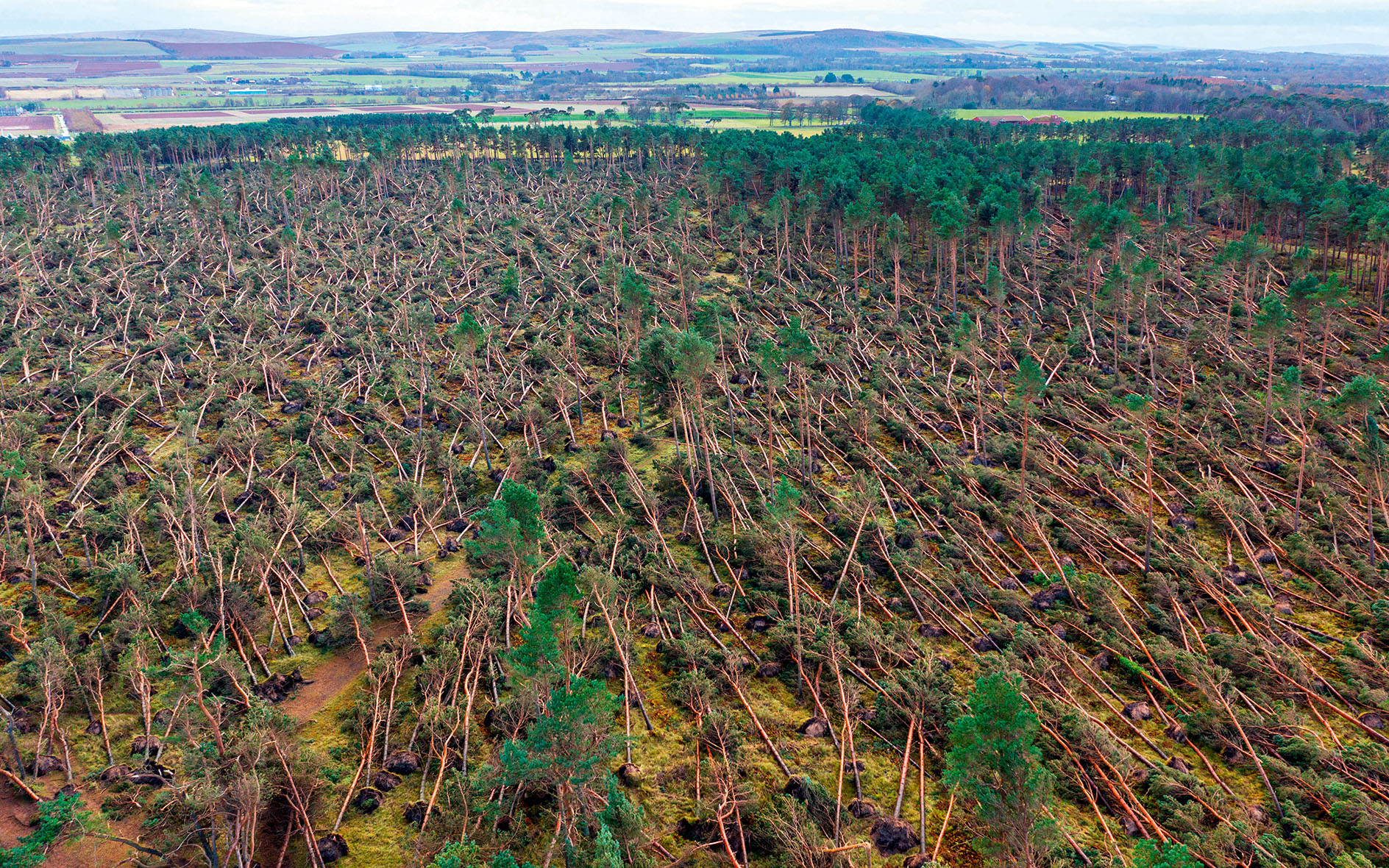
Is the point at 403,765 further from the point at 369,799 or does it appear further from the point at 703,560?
the point at 703,560

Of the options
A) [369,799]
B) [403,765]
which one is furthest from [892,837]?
[369,799]

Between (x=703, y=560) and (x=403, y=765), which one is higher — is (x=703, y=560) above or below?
above

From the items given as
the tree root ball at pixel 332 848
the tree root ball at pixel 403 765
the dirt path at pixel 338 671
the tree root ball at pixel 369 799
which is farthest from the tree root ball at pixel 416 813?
the dirt path at pixel 338 671

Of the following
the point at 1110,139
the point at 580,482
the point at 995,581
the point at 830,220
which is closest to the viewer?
the point at 995,581

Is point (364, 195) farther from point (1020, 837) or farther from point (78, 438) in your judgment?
point (1020, 837)

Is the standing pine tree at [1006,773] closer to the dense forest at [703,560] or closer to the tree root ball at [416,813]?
the dense forest at [703,560]

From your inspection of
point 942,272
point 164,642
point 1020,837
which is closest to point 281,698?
point 164,642
